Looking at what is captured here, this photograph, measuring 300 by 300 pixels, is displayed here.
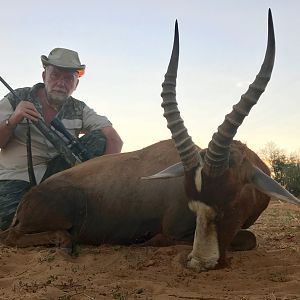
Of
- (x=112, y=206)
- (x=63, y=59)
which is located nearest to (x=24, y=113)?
(x=63, y=59)

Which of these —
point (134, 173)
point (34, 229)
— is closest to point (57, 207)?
point (34, 229)

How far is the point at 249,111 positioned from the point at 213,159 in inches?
20.6

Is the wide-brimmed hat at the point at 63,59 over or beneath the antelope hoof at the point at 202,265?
over

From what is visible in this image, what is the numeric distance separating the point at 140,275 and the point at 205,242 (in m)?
0.57

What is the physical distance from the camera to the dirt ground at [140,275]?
340 cm

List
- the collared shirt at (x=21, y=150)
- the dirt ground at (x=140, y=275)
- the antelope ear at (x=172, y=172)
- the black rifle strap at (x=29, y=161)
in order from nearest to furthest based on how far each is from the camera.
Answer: the dirt ground at (x=140, y=275), the antelope ear at (x=172, y=172), the black rifle strap at (x=29, y=161), the collared shirt at (x=21, y=150)

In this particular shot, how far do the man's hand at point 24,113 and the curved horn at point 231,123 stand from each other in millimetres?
3094

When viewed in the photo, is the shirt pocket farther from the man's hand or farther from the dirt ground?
the dirt ground

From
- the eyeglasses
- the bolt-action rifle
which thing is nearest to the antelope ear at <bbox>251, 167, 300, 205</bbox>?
the bolt-action rifle

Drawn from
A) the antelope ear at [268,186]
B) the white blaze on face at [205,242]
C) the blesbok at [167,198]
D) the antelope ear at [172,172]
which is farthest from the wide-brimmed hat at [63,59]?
the white blaze on face at [205,242]

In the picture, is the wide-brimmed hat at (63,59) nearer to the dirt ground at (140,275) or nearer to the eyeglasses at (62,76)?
the eyeglasses at (62,76)

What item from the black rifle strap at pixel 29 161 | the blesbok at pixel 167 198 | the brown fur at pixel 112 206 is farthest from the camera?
the black rifle strap at pixel 29 161

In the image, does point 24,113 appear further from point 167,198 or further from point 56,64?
point 167,198

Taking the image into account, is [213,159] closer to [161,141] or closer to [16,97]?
[161,141]
